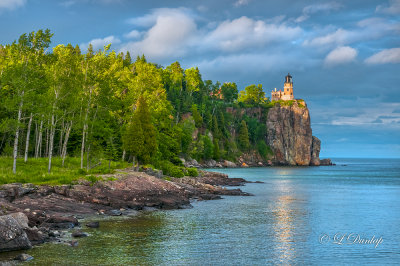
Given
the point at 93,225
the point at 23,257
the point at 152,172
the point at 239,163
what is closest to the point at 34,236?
the point at 23,257

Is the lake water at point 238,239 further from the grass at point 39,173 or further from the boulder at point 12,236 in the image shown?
the grass at point 39,173

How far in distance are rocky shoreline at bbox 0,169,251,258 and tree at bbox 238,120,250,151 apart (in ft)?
438

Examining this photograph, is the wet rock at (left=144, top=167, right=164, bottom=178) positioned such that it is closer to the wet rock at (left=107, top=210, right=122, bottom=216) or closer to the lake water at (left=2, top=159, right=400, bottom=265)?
the lake water at (left=2, top=159, right=400, bottom=265)

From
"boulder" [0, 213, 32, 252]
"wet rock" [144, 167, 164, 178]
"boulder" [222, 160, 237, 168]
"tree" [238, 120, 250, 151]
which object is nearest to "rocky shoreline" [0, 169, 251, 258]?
"boulder" [0, 213, 32, 252]

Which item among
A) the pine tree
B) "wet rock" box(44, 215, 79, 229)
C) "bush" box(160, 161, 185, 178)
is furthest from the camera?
"bush" box(160, 161, 185, 178)

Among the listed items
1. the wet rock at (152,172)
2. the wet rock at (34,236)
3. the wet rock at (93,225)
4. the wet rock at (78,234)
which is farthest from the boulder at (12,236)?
the wet rock at (152,172)

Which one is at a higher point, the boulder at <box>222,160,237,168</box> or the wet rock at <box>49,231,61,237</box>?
the boulder at <box>222,160,237,168</box>

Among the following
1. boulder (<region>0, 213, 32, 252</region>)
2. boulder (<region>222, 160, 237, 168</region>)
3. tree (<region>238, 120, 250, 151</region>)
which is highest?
tree (<region>238, 120, 250, 151</region>)

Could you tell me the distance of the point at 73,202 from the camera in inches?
1470

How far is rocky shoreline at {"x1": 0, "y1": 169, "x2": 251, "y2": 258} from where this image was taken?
79.5 ft

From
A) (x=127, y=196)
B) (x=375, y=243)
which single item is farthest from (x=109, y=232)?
(x=375, y=243)

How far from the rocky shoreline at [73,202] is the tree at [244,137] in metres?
134

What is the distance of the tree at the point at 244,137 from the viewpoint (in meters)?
191

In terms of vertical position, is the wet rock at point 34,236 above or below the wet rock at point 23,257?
above
